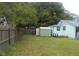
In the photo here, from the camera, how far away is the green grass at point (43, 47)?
2.70m

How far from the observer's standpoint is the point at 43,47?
2.72 m

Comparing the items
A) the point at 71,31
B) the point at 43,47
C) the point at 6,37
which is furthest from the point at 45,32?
the point at 6,37

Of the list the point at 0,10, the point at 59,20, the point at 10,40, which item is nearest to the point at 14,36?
the point at 10,40

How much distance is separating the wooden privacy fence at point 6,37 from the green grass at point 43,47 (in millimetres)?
55

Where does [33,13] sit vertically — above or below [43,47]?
above

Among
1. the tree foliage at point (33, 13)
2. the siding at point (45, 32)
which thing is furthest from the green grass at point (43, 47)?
the tree foliage at point (33, 13)

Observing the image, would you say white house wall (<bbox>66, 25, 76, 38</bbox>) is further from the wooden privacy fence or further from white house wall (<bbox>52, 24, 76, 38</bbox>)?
the wooden privacy fence

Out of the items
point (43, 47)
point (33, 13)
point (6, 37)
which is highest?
point (33, 13)

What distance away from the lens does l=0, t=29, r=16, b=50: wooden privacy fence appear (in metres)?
2.73

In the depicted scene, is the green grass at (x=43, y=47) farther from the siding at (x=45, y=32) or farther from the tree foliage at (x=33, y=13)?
the tree foliage at (x=33, y=13)

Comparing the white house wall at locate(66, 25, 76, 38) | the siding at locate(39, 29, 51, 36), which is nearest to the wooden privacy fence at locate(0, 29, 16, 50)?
the siding at locate(39, 29, 51, 36)

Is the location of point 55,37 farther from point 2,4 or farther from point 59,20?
point 2,4

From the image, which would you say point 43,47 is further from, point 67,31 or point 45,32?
point 67,31

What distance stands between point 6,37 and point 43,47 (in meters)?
0.41
